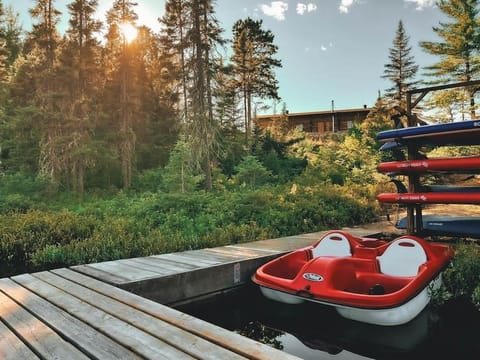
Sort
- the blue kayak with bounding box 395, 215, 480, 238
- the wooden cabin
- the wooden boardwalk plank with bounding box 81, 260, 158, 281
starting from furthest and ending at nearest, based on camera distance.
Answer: the wooden cabin → the blue kayak with bounding box 395, 215, 480, 238 → the wooden boardwalk plank with bounding box 81, 260, 158, 281

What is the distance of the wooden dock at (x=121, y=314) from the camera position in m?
2.20

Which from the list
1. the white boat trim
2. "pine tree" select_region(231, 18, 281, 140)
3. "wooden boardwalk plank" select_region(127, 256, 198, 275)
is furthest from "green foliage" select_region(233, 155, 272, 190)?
the white boat trim

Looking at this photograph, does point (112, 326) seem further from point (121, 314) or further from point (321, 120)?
point (321, 120)

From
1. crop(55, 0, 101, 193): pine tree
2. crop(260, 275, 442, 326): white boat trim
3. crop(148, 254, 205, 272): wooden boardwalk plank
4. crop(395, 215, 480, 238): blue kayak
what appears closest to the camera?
crop(260, 275, 442, 326): white boat trim

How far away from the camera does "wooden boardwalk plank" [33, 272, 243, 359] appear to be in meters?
2.16

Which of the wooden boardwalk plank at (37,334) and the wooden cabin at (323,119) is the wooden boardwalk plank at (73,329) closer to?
the wooden boardwalk plank at (37,334)

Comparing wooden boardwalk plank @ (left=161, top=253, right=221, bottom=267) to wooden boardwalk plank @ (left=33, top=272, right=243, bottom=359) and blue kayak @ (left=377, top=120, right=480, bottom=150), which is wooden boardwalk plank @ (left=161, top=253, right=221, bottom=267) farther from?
blue kayak @ (left=377, top=120, right=480, bottom=150)

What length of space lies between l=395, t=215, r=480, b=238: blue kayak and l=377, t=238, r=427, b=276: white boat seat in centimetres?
151

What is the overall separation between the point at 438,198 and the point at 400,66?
3091 cm

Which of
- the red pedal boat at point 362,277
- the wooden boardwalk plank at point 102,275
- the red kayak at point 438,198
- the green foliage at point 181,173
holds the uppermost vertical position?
the green foliage at point 181,173

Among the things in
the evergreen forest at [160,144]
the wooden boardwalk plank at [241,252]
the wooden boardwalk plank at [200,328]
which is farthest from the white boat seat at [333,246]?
the wooden boardwalk plank at [200,328]

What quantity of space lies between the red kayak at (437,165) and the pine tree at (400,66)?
29.0m

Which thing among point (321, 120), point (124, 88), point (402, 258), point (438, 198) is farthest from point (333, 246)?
point (321, 120)

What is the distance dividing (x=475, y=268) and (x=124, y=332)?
4.53 m
